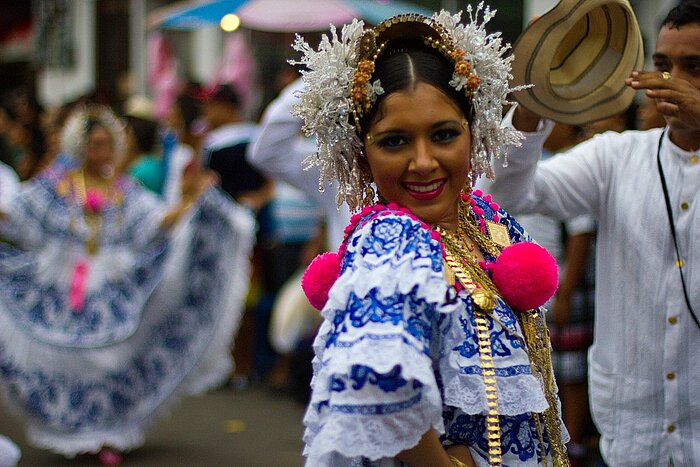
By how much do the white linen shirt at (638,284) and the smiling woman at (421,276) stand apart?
0.74 m

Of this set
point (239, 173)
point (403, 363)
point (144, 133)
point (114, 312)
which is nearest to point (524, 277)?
point (403, 363)

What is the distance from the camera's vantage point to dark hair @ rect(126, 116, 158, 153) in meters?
9.18

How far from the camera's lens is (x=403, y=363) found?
6.80 ft

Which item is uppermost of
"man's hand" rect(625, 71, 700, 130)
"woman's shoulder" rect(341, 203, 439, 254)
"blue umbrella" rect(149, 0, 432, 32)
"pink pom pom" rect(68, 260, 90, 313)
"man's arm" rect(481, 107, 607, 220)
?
"blue umbrella" rect(149, 0, 432, 32)

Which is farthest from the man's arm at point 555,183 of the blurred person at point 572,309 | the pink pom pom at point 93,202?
the pink pom pom at point 93,202

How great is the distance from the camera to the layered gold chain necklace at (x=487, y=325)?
7.56ft

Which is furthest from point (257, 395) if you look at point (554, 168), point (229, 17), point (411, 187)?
point (411, 187)

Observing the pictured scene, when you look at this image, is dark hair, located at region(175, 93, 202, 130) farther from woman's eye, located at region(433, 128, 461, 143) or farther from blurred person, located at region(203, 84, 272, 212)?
woman's eye, located at region(433, 128, 461, 143)

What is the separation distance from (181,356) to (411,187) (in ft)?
15.0

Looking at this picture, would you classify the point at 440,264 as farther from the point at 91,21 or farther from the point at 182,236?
the point at 91,21

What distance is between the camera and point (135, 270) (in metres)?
6.74

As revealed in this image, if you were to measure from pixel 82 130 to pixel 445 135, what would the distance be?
485 centimetres

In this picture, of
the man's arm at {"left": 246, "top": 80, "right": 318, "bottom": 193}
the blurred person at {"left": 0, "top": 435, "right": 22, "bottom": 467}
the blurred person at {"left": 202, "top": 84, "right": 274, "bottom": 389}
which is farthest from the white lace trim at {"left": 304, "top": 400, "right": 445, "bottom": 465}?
the blurred person at {"left": 202, "top": 84, "right": 274, "bottom": 389}

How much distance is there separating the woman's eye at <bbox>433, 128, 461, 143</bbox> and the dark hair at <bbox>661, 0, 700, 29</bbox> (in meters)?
1.10
